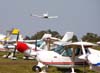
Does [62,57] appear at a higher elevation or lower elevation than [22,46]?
lower

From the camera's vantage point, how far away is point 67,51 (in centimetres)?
1880

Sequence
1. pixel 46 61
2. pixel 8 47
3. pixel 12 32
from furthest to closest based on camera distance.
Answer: pixel 12 32
pixel 8 47
pixel 46 61

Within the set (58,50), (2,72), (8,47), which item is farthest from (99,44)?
(8,47)

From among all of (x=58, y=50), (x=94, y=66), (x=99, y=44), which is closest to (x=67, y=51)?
(x=58, y=50)

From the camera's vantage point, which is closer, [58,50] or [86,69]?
[58,50]

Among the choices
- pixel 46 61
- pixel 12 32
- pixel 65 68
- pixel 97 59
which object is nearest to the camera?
pixel 97 59

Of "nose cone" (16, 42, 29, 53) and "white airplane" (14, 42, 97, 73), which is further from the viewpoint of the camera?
"nose cone" (16, 42, 29, 53)

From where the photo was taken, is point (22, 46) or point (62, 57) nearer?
point (62, 57)

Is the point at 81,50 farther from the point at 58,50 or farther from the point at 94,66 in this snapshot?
the point at 94,66

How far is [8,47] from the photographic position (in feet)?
118

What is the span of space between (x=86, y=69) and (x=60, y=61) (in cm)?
327

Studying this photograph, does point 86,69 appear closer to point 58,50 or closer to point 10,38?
point 58,50

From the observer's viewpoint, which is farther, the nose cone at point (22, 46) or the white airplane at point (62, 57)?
the nose cone at point (22, 46)

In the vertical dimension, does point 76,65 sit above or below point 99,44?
below
